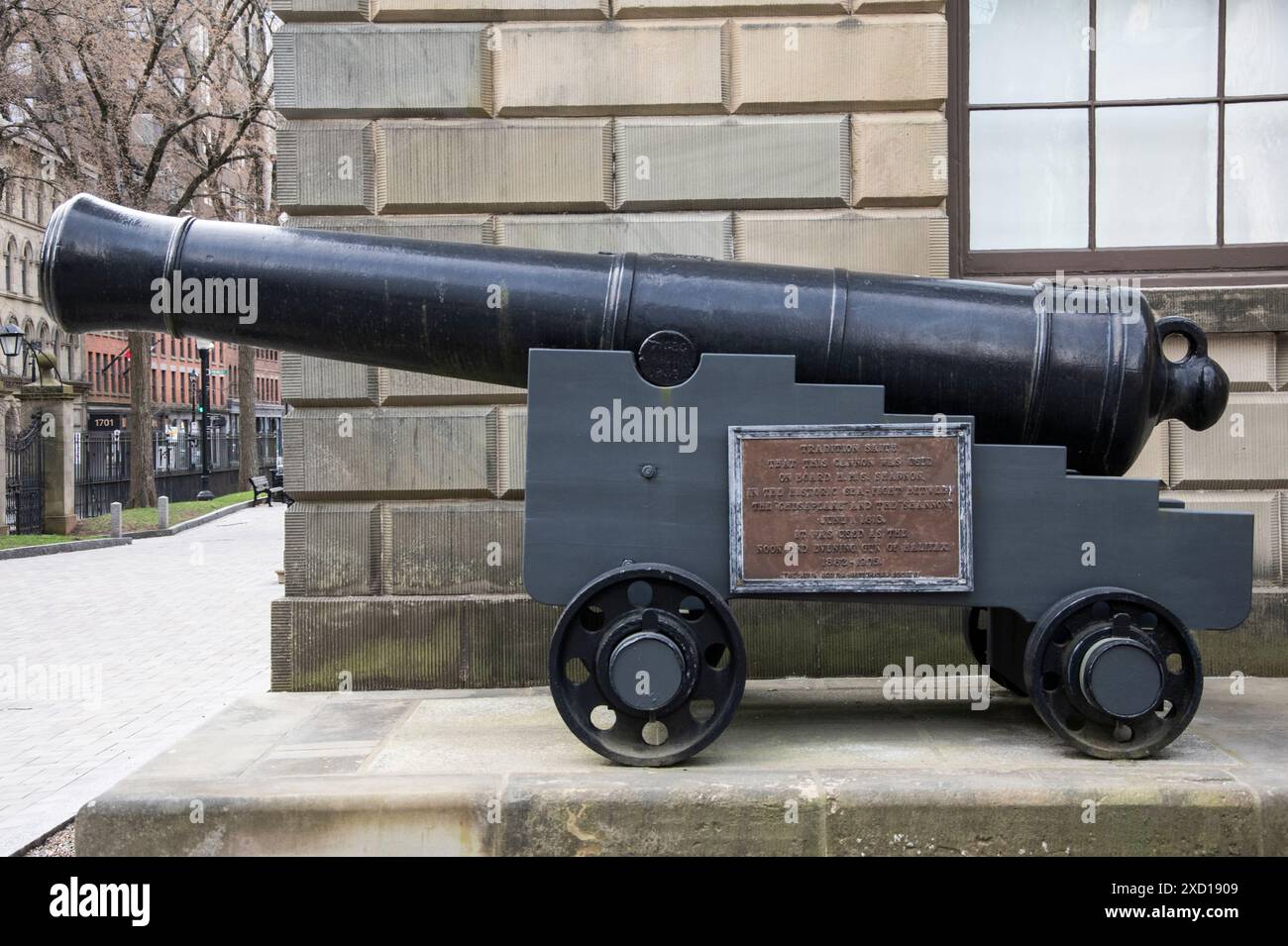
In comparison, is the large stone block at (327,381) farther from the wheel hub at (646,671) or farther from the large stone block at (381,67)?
the wheel hub at (646,671)

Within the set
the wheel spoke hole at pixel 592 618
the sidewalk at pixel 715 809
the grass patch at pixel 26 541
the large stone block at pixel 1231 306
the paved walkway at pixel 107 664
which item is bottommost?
the paved walkway at pixel 107 664

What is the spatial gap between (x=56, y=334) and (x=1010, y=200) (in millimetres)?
61289

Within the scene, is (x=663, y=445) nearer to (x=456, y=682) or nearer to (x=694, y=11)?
Answer: (x=456, y=682)

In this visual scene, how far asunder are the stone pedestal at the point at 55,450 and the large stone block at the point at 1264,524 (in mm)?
23105

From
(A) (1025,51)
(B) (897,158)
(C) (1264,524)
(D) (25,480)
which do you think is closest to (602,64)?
(B) (897,158)

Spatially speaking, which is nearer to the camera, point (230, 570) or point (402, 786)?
point (402, 786)

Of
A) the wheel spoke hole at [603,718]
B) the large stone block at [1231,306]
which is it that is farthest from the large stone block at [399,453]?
the large stone block at [1231,306]

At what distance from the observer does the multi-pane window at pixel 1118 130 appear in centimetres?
736

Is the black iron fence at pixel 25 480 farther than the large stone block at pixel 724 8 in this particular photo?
Yes

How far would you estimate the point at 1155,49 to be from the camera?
7.37 m

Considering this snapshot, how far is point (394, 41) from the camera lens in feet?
22.2

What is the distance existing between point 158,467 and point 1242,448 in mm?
35218

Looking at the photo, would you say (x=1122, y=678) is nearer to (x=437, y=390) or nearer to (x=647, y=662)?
(x=647, y=662)

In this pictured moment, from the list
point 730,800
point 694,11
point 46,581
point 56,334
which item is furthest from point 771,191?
point 56,334
